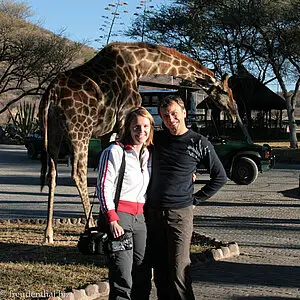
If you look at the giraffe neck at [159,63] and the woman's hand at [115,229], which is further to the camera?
the giraffe neck at [159,63]

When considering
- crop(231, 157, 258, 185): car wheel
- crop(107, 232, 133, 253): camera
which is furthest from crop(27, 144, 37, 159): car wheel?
crop(107, 232, 133, 253): camera

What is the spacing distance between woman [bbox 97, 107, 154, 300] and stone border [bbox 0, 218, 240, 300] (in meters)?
0.97

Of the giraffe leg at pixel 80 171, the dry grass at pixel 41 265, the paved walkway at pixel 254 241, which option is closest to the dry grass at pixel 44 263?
the dry grass at pixel 41 265

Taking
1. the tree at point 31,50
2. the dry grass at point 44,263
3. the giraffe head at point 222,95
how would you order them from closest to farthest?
the dry grass at point 44,263 < the giraffe head at point 222,95 < the tree at point 31,50

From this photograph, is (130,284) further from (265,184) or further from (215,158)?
(265,184)

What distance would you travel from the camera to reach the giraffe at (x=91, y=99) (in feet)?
28.3

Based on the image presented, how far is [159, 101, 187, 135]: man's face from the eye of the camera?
5172 millimetres

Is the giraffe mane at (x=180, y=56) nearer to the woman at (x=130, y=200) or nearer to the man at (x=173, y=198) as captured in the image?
the man at (x=173, y=198)

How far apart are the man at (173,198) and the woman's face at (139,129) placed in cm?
25

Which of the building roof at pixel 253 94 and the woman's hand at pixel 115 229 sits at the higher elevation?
the building roof at pixel 253 94

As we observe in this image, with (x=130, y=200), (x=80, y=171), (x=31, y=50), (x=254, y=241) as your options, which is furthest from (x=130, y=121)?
(x=31, y=50)

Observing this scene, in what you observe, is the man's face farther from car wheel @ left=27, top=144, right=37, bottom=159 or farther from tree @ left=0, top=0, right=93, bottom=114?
tree @ left=0, top=0, right=93, bottom=114


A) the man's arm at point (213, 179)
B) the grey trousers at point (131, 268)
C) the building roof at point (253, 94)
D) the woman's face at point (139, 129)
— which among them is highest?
the building roof at point (253, 94)

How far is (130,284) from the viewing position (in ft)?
16.0
